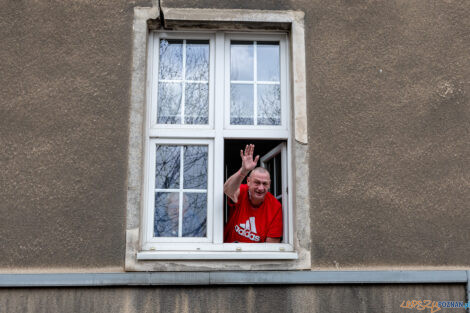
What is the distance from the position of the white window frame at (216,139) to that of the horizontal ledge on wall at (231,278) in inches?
2.1

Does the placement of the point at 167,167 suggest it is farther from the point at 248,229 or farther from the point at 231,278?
the point at 231,278

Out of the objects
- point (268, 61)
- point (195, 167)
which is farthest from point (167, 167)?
point (268, 61)

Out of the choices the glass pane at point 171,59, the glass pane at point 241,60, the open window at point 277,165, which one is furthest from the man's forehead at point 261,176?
the glass pane at point 171,59

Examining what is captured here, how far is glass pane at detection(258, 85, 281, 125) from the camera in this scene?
481cm

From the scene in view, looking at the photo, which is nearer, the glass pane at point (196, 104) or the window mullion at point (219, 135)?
the window mullion at point (219, 135)

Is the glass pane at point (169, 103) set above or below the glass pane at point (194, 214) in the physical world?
above

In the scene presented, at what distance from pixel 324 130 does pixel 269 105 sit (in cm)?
58

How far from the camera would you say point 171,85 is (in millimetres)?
4824

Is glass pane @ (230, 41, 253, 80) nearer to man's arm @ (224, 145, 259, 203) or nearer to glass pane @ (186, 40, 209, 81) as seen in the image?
glass pane @ (186, 40, 209, 81)

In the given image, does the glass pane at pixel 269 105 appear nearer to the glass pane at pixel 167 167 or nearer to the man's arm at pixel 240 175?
the man's arm at pixel 240 175

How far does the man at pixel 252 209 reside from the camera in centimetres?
467

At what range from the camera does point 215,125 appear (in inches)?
185

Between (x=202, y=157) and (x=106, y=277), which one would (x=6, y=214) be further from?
(x=202, y=157)

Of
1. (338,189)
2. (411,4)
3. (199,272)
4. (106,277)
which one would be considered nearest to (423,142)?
(338,189)
